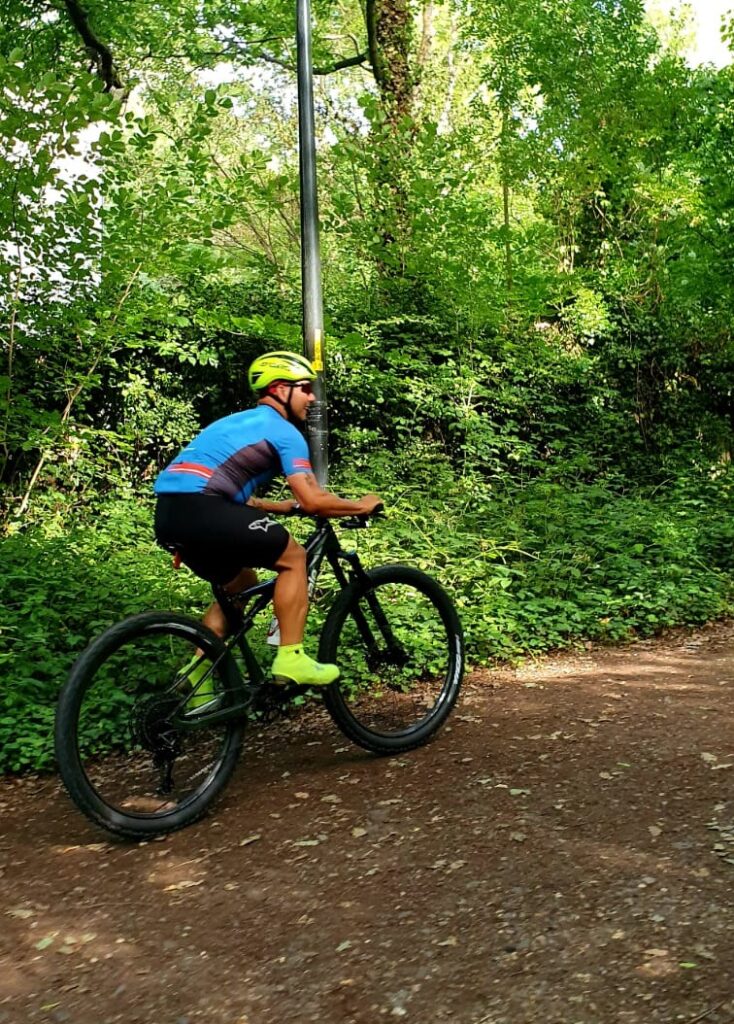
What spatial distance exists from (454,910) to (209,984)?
0.86 m

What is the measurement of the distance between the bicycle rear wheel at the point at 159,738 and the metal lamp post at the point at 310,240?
349 centimetres

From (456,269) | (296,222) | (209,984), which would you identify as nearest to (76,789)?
(209,984)

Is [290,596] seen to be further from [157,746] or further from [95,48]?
[95,48]

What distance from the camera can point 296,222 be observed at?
12781 millimetres

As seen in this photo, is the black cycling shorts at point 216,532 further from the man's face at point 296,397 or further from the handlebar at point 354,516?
the man's face at point 296,397

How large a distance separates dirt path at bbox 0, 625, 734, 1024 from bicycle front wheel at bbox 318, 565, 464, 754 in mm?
167

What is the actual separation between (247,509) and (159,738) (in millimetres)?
1043

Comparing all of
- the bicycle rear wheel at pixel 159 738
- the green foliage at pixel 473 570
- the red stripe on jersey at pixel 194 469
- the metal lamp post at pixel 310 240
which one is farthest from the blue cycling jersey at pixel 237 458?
the metal lamp post at pixel 310 240

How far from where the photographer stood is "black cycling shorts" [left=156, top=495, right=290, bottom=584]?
4.04 m

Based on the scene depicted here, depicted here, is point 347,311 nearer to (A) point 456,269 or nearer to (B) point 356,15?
(A) point 456,269

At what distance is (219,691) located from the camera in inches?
163

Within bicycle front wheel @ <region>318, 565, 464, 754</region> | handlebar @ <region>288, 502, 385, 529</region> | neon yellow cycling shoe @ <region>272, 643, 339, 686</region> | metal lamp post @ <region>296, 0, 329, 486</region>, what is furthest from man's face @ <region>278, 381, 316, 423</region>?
metal lamp post @ <region>296, 0, 329, 486</region>

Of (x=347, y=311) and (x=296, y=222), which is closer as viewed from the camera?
(x=347, y=311)

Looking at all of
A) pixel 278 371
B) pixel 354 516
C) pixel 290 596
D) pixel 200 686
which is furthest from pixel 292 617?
pixel 278 371
